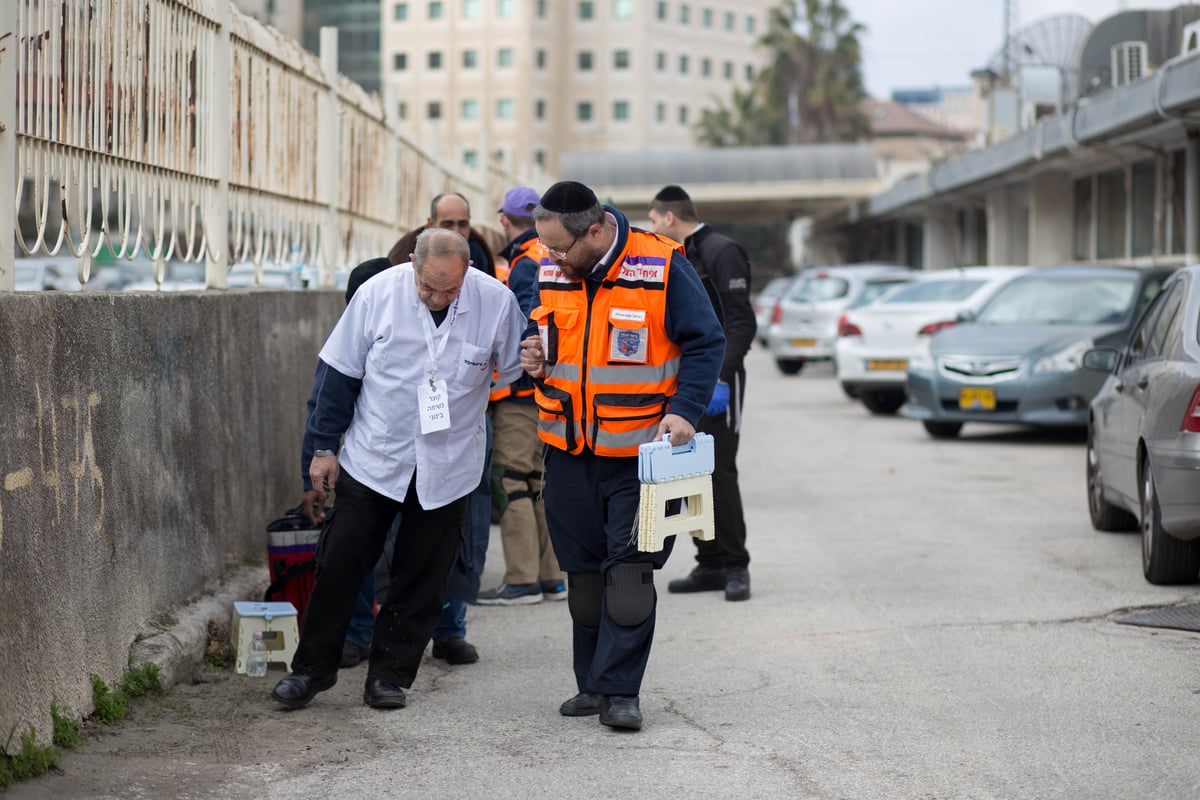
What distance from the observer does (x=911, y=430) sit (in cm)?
1789

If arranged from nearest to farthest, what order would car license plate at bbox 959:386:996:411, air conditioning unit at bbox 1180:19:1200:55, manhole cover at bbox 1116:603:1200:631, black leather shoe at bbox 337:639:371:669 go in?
black leather shoe at bbox 337:639:371:669, manhole cover at bbox 1116:603:1200:631, car license plate at bbox 959:386:996:411, air conditioning unit at bbox 1180:19:1200:55

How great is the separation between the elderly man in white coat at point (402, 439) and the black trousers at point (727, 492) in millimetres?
2130

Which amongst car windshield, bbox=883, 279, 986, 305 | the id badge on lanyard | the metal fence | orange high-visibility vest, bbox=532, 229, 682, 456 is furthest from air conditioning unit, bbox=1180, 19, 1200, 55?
the id badge on lanyard

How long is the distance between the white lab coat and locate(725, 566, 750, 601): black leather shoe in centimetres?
250

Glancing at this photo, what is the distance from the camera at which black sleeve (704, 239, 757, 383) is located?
801 centimetres

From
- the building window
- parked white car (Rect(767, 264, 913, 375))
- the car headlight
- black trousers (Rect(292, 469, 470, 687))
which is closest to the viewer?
black trousers (Rect(292, 469, 470, 687))

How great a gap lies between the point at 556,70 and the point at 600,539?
110 m

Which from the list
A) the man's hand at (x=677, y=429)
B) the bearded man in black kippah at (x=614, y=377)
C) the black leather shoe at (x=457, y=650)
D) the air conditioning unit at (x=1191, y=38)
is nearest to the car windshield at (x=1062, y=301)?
the air conditioning unit at (x=1191, y=38)

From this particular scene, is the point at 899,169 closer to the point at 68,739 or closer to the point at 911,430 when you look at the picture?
the point at 911,430

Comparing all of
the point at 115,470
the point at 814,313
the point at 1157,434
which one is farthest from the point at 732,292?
the point at 814,313

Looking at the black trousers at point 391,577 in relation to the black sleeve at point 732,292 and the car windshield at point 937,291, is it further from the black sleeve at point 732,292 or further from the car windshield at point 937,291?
the car windshield at point 937,291

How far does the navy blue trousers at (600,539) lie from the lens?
5.76 metres

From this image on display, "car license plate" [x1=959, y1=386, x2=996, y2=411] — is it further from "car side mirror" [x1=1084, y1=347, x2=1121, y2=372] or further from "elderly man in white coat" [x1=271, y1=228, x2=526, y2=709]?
"elderly man in white coat" [x1=271, y1=228, x2=526, y2=709]

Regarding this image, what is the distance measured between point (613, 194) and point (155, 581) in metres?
59.4
